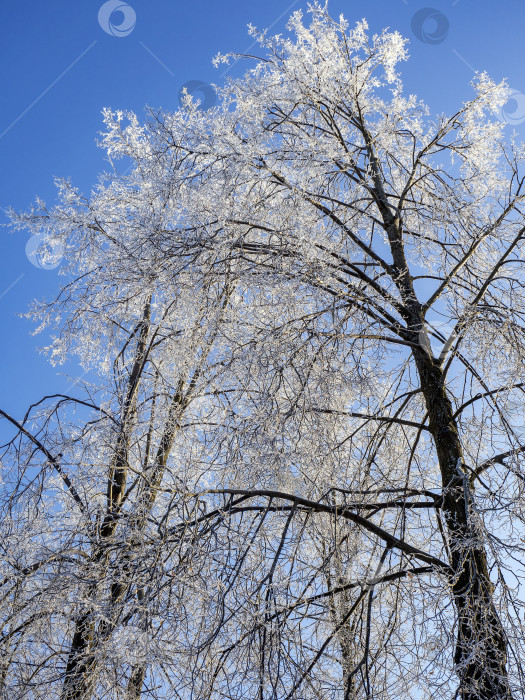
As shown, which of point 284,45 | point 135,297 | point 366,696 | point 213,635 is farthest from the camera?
point 284,45

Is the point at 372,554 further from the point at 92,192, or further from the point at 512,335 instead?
the point at 92,192

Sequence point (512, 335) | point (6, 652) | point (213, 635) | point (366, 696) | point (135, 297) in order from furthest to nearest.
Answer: point (135, 297), point (6, 652), point (512, 335), point (366, 696), point (213, 635)

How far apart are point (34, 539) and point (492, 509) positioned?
12.3 ft

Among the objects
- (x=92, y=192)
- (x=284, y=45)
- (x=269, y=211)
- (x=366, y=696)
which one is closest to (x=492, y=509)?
(x=366, y=696)

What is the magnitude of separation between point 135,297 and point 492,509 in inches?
138

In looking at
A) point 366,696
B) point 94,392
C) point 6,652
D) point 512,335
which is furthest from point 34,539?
point 512,335

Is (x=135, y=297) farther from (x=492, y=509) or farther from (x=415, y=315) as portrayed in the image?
(x=492, y=509)

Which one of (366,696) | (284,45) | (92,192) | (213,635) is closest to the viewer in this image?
(213,635)

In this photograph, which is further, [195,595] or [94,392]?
[94,392]

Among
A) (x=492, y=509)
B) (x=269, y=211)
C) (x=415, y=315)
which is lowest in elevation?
(x=492, y=509)

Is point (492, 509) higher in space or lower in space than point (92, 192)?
lower

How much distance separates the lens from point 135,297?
5.57 metres

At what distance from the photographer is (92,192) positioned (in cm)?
775

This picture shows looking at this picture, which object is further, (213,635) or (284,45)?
(284,45)
